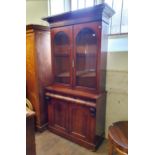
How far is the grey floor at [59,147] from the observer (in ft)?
6.74

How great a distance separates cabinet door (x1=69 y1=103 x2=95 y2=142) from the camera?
201 cm

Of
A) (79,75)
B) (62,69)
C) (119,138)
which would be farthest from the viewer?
(62,69)

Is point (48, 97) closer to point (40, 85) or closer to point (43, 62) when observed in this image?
point (40, 85)

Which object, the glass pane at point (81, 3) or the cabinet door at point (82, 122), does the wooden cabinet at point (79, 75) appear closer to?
the cabinet door at point (82, 122)

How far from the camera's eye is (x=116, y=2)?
2174 millimetres

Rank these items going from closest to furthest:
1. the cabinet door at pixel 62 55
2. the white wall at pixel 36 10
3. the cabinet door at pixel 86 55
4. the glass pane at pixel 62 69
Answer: the cabinet door at pixel 86 55, the cabinet door at pixel 62 55, the glass pane at pixel 62 69, the white wall at pixel 36 10

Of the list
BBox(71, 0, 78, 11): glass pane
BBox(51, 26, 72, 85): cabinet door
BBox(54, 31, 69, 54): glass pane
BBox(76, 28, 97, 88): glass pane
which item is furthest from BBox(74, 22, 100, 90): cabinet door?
BBox(71, 0, 78, 11): glass pane

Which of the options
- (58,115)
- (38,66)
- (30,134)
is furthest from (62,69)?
(30,134)

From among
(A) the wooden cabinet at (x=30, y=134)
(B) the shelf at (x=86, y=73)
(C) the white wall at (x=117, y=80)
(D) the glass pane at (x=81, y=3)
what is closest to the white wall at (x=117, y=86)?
(C) the white wall at (x=117, y=80)

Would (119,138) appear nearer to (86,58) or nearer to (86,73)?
(86,73)

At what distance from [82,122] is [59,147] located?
518 millimetres

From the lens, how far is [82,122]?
6.90 ft
